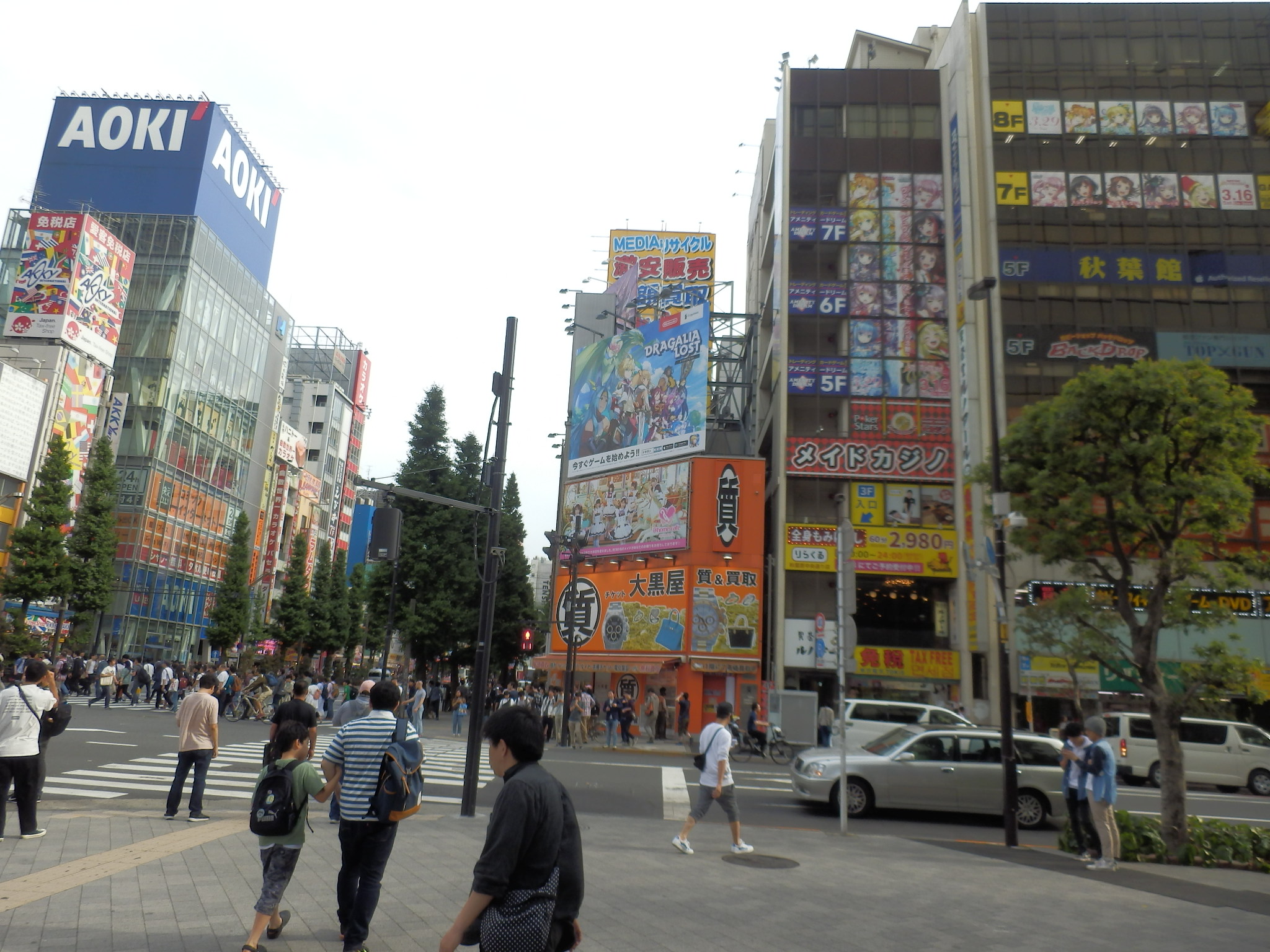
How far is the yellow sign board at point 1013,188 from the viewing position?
129 feet

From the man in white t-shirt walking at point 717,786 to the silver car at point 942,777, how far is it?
4480 millimetres

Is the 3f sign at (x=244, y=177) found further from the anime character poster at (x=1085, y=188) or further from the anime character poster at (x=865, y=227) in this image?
the anime character poster at (x=1085, y=188)

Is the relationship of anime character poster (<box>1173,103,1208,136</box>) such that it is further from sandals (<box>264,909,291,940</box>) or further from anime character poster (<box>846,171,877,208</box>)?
sandals (<box>264,909,291,940</box>)

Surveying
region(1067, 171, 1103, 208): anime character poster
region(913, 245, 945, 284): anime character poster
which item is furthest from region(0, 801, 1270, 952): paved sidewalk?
region(1067, 171, 1103, 208): anime character poster

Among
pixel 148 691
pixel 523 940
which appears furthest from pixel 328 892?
pixel 148 691

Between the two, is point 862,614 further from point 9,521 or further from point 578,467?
point 9,521

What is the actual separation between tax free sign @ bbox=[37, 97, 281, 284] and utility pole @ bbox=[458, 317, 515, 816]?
53.8 meters

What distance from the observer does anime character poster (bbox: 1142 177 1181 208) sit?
127 feet

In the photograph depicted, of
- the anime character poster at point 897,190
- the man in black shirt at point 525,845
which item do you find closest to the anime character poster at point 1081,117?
the anime character poster at point 897,190

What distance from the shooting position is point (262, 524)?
228 feet

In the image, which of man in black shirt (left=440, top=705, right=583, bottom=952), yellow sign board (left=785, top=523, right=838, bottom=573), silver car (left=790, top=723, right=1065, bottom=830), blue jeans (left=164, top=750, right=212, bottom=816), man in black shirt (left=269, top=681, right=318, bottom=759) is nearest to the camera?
man in black shirt (left=440, top=705, right=583, bottom=952)

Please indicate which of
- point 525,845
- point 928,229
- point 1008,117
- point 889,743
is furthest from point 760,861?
point 1008,117

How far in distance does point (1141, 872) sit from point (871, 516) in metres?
28.6

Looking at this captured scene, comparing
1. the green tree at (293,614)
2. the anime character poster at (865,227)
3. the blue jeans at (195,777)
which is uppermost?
the anime character poster at (865,227)
